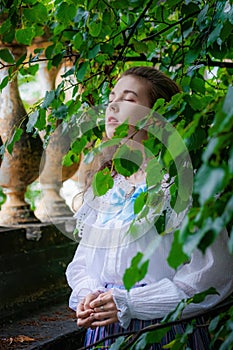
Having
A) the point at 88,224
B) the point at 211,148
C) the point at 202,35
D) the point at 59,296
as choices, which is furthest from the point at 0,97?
the point at 211,148

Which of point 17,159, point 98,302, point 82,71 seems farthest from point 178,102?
point 17,159

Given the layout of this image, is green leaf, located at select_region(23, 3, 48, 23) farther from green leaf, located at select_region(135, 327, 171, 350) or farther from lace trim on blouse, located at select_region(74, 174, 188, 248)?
green leaf, located at select_region(135, 327, 171, 350)

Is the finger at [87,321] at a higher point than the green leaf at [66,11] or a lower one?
lower

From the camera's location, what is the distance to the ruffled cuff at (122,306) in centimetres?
132

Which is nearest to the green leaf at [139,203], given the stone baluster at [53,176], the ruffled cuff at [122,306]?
the ruffled cuff at [122,306]

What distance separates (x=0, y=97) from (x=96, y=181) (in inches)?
53.4

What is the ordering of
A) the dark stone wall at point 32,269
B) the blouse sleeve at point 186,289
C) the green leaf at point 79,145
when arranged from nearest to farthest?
the blouse sleeve at point 186,289 < the green leaf at point 79,145 < the dark stone wall at point 32,269

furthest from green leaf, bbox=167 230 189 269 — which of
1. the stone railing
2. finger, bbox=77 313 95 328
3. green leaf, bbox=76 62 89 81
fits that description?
the stone railing

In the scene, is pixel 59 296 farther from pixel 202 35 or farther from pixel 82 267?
pixel 202 35

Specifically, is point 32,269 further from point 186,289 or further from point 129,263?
point 186,289

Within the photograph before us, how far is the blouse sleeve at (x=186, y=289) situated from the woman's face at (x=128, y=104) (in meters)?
0.33

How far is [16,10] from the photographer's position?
4.96 feet

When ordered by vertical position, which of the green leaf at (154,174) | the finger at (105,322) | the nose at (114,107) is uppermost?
the nose at (114,107)

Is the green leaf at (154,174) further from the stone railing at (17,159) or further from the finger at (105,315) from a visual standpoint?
the stone railing at (17,159)
